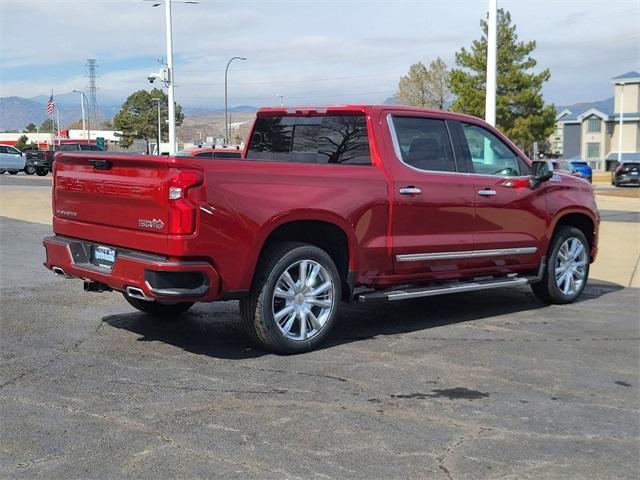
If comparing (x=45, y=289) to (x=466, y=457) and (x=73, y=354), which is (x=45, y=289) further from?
(x=466, y=457)

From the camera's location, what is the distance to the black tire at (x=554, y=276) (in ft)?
26.4

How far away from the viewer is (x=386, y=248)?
20.8 feet

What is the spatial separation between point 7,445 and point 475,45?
1625 inches

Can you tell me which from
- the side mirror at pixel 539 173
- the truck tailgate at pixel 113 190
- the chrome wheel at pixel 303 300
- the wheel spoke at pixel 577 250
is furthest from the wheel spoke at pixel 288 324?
the wheel spoke at pixel 577 250

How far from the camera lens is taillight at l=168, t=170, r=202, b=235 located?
5.14m

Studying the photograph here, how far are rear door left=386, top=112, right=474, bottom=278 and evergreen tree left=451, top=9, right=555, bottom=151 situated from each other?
3522cm

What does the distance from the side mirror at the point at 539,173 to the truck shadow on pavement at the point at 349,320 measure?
1380mm

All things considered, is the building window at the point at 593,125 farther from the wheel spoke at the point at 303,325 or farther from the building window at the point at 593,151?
the wheel spoke at the point at 303,325

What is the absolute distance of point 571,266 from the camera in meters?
8.29

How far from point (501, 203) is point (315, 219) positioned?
7.66 ft

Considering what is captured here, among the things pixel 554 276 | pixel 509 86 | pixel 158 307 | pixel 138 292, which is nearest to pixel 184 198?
pixel 138 292

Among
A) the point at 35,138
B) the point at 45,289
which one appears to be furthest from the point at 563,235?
the point at 35,138

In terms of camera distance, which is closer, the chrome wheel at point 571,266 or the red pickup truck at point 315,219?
the red pickup truck at point 315,219

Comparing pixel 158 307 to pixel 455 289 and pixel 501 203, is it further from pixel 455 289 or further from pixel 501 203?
pixel 501 203
